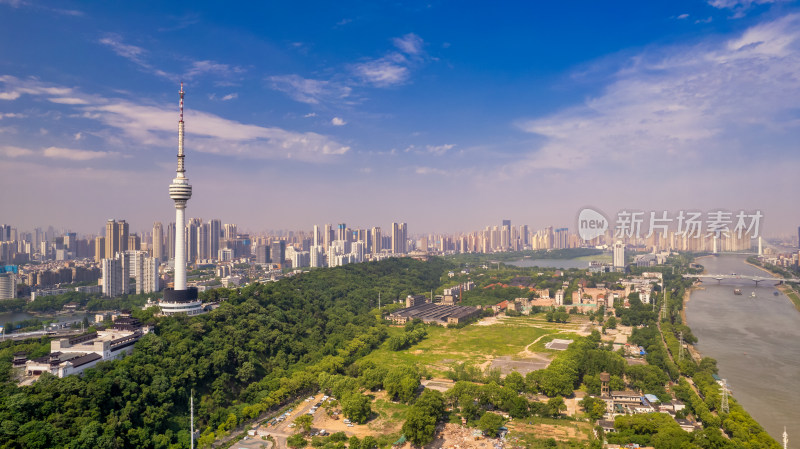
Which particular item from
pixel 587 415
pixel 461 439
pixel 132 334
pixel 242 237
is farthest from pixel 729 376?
pixel 242 237

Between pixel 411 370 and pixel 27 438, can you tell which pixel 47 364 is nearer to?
pixel 27 438

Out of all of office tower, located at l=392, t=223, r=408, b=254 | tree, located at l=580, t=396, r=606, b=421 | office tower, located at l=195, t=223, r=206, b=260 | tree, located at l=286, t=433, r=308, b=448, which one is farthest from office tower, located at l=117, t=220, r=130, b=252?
tree, located at l=580, t=396, r=606, b=421

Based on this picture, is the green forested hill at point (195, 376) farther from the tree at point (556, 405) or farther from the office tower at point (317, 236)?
the office tower at point (317, 236)

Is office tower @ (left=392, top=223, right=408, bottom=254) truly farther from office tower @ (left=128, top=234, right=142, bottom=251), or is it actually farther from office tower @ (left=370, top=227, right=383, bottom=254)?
office tower @ (left=128, top=234, right=142, bottom=251)

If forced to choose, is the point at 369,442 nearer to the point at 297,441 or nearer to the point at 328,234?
the point at 297,441

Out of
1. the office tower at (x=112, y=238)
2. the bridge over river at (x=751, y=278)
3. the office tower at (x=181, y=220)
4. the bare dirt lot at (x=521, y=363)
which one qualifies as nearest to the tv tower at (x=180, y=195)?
the office tower at (x=181, y=220)

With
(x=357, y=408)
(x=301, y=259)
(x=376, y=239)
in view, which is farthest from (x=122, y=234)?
(x=357, y=408)
